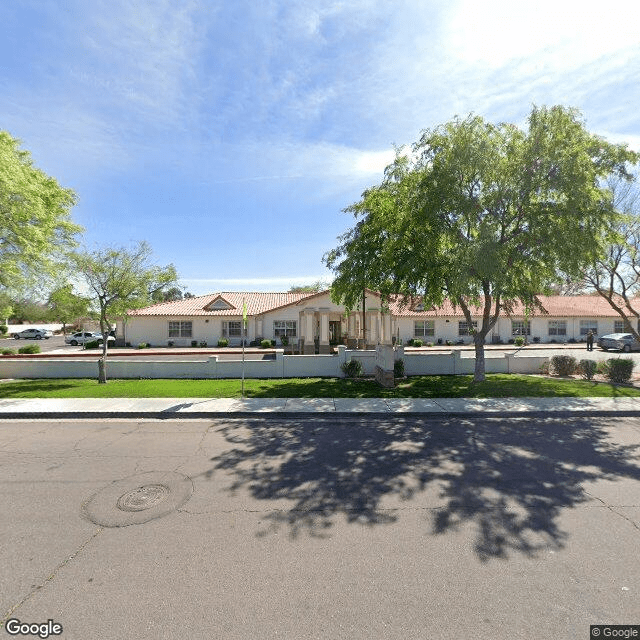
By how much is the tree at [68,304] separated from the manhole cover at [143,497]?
13643mm

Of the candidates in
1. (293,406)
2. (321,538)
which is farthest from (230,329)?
(321,538)

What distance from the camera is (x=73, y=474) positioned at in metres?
6.11

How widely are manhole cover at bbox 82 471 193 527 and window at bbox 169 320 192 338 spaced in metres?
29.9

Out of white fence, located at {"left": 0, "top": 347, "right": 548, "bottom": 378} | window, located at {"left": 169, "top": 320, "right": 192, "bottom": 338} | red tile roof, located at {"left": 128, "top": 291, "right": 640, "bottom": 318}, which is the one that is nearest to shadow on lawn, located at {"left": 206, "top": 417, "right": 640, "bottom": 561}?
white fence, located at {"left": 0, "top": 347, "right": 548, "bottom": 378}

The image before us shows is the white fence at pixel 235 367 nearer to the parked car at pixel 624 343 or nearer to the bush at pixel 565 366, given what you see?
the bush at pixel 565 366

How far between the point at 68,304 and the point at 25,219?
450 cm

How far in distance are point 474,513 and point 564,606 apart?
5.18 ft

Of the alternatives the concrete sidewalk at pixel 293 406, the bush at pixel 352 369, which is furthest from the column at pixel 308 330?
the concrete sidewalk at pixel 293 406

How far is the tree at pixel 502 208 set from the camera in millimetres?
12031

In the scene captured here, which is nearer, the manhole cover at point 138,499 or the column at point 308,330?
the manhole cover at point 138,499

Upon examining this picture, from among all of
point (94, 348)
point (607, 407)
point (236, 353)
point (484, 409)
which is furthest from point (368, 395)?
point (94, 348)

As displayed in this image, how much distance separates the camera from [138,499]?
17.1 feet

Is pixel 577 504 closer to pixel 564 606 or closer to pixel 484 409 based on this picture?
→ pixel 564 606

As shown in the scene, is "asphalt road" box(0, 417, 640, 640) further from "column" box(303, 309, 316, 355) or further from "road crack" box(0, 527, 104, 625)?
"column" box(303, 309, 316, 355)
